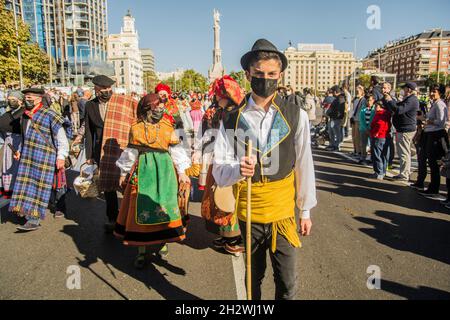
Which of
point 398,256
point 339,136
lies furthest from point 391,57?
point 398,256

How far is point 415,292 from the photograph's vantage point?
3574mm

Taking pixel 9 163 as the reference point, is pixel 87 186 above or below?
below

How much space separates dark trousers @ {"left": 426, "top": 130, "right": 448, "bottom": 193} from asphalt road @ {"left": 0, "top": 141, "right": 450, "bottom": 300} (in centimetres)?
102

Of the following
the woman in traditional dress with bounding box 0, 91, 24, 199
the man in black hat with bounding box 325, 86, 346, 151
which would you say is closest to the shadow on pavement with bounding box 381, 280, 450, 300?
the woman in traditional dress with bounding box 0, 91, 24, 199

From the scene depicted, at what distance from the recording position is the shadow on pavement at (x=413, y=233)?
15.0 feet

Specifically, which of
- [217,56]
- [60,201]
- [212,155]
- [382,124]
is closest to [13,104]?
[60,201]

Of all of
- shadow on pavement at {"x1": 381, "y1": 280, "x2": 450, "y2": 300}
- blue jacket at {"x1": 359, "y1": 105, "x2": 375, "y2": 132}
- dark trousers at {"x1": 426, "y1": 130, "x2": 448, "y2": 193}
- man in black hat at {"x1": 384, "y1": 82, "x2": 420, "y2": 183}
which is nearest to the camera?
shadow on pavement at {"x1": 381, "y1": 280, "x2": 450, "y2": 300}

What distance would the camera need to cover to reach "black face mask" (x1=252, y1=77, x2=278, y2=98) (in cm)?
263

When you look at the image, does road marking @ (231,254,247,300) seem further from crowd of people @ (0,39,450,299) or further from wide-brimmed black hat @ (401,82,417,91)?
wide-brimmed black hat @ (401,82,417,91)

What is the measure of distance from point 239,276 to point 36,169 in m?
3.55

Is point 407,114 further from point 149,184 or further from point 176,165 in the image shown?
point 149,184

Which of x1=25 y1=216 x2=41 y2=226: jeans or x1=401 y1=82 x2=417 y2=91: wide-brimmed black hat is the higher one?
x1=401 y1=82 x2=417 y2=91: wide-brimmed black hat

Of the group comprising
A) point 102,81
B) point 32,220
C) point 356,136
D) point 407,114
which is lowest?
point 32,220
